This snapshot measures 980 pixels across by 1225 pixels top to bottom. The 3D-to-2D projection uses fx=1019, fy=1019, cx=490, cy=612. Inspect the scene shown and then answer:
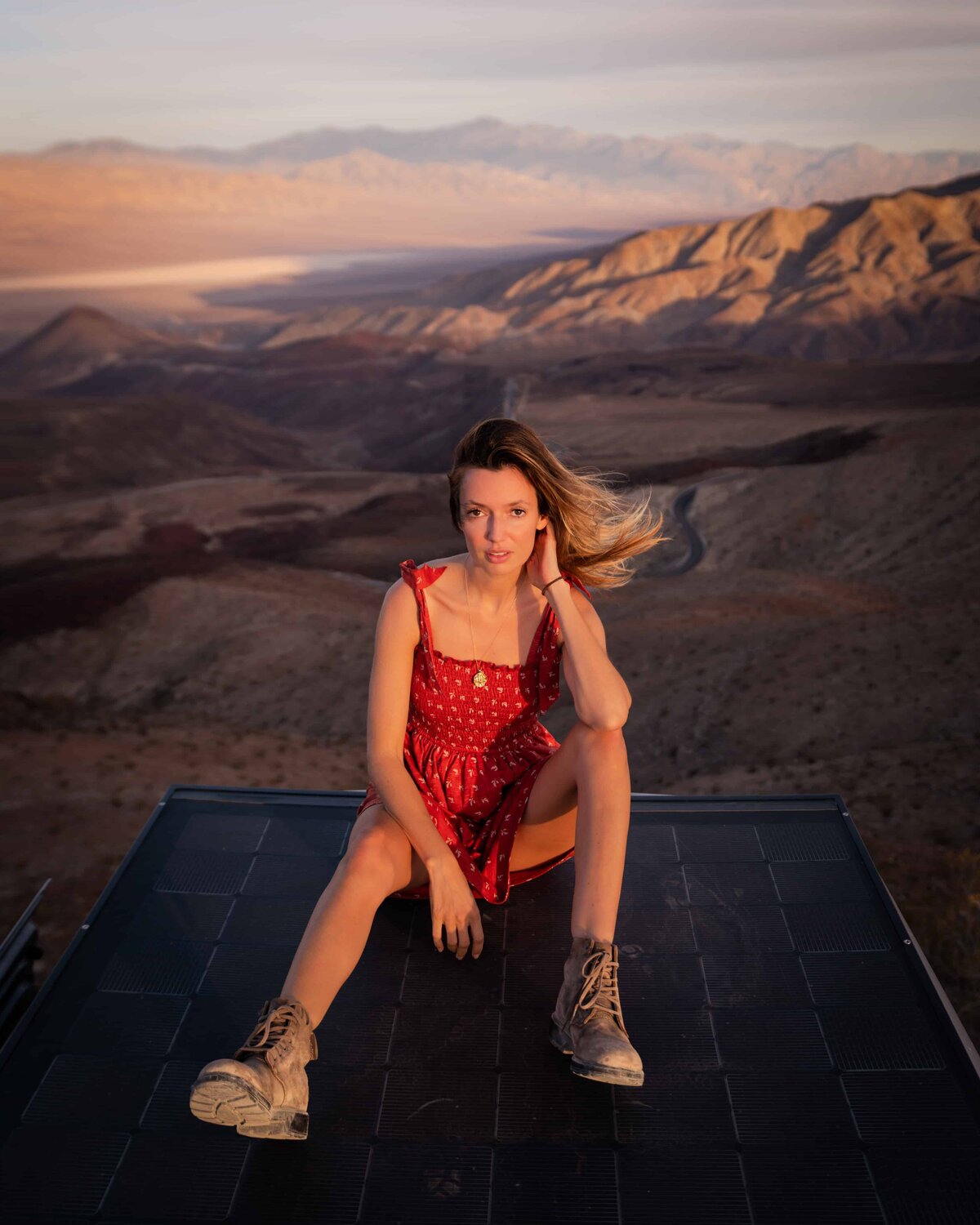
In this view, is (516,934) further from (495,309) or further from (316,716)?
(495,309)

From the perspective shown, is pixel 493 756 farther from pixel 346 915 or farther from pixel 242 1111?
pixel 242 1111

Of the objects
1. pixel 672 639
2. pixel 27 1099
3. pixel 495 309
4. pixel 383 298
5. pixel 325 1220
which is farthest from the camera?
pixel 383 298

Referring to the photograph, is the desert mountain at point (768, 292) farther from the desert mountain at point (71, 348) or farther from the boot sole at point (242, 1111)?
the boot sole at point (242, 1111)

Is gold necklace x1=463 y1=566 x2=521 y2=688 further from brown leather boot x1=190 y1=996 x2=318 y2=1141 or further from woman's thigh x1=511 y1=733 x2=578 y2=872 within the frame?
brown leather boot x1=190 y1=996 x2=318 y2=1141

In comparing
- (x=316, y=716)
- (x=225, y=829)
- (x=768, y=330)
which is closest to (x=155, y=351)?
(x=768, y=330)

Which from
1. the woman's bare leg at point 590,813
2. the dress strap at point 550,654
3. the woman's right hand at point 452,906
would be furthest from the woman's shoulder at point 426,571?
the woman's right hand at point 452,906
